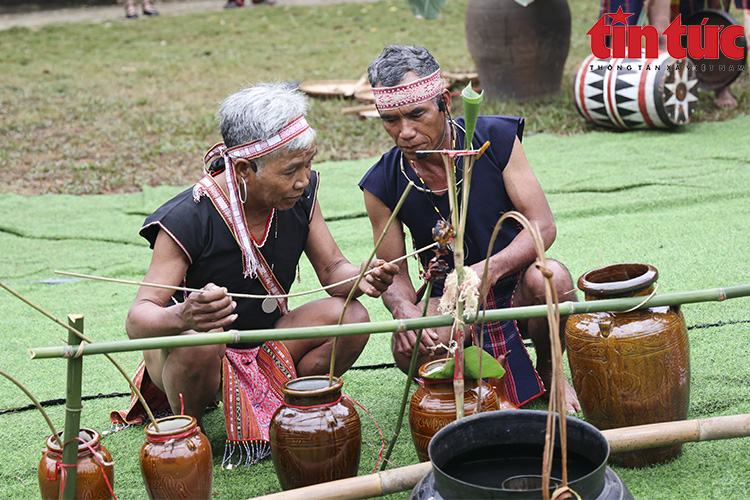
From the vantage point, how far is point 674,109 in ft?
19.6

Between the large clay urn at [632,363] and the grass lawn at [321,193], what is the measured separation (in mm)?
155

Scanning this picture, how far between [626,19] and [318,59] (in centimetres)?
469

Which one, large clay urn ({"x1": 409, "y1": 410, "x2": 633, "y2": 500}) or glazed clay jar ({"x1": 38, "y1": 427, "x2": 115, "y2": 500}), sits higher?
→ large clay urn ({"x1": 409, "y1": 410, "x2": 633, "y2": 500})

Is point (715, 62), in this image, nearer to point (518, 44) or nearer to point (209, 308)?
point (518, 44)

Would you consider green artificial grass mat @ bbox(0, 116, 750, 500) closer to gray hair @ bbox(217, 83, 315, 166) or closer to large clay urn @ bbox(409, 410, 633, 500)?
large clay urn @ bbox(409, 410, 633, 500)

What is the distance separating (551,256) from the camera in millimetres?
4195

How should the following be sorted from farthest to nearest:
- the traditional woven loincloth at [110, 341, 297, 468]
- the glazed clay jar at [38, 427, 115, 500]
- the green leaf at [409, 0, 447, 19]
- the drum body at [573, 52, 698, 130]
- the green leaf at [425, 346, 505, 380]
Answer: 1. the green leaf at [409, 0, 447, 19]
2. the drum body at [573, 52, 698, 130]
3. the traditional woven loincloth at [110, 341, 297, 468]
4. the green leaf at [425, 346, 505, 380]
5. the glazed clay jar at [38, 427, 115, 500]

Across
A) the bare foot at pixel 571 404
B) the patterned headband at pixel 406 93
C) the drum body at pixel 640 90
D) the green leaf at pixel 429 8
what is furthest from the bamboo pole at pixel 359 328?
the green leaf at pixel 429 8

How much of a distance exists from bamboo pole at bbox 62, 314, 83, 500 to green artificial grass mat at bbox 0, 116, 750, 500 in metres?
0.53

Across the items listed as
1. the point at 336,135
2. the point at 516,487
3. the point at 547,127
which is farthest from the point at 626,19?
the point at 516,487

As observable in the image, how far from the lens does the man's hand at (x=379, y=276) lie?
86.8 inches

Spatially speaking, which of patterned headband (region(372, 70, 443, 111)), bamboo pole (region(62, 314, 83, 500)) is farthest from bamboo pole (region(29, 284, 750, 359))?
patterned headband (region(372, 70, 443, 111))

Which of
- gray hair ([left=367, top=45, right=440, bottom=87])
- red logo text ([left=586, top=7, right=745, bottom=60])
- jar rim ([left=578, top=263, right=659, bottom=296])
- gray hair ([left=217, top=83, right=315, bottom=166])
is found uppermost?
gray hair ([left=367, top=45, right=440, bottom=87])

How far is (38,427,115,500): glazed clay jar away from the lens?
6.26ft
